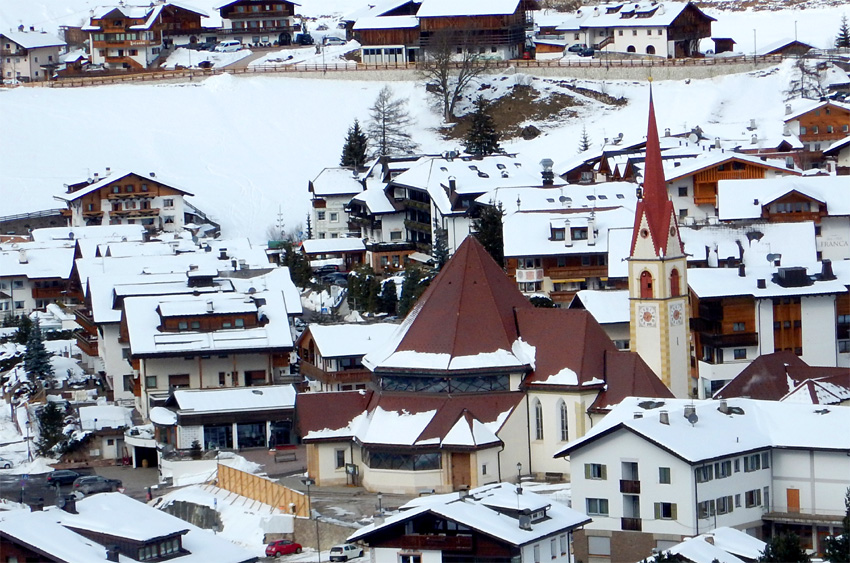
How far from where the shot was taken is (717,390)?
80750 millimetres

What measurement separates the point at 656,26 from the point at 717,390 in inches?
2264

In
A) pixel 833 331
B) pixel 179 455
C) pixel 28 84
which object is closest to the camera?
pixel 179 455

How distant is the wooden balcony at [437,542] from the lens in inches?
2146

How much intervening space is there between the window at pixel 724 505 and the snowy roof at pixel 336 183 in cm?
5699

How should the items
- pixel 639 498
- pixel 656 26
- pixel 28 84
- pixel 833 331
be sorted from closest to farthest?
pixel 639 498 < pixel 833 331 < pixel 656 26 < pixel 28 84

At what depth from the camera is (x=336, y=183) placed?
11731cm

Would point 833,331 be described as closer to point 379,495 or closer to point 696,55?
point 379,495

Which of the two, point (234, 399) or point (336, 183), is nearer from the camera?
point (234, 399)

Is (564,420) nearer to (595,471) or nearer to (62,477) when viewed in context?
(595,471)

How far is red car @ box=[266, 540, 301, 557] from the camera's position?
207 ft

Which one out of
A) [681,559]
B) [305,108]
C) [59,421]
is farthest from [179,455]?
[305,108]

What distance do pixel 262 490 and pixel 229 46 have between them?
84.9m

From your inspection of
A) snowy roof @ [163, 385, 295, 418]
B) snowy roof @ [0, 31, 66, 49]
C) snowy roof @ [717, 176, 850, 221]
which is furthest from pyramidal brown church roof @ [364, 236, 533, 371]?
snowy roof @ [0, 31, 66, 49]

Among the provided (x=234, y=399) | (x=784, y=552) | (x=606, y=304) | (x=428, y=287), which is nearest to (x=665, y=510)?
(x=784, y=552)
